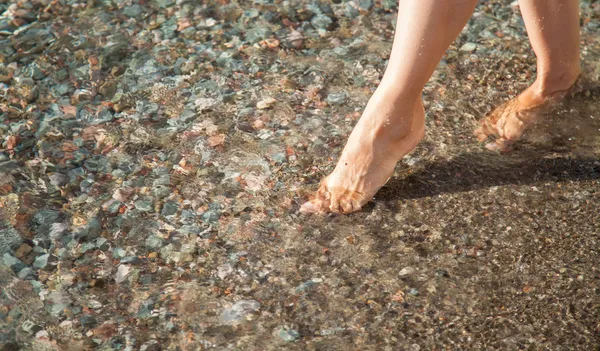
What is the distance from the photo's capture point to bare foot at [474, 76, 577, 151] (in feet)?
8.79

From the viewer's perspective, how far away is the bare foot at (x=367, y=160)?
2350 millimetres

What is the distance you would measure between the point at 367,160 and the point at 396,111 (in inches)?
7.4

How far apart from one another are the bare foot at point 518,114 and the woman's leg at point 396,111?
39cm

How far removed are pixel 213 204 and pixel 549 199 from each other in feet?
3.60

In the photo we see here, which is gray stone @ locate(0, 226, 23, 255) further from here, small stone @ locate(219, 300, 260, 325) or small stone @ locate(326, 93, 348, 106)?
small stone @ locate(326, 93, 348, 106)

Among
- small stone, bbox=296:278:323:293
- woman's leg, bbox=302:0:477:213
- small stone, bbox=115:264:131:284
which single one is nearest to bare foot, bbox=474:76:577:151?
woman's leg, bbox=302:0:477:213

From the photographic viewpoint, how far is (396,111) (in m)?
2.31

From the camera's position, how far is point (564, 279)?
2145mm

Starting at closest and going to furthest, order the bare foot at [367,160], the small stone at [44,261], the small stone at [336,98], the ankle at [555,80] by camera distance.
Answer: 1. the small stone at [44,261]
2. the bare foot at [367,160]
3. the ankle at [555,80]
4. the small stone at [336,98]

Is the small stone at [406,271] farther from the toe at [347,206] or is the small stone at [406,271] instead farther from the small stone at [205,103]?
the small stone at [205,103]

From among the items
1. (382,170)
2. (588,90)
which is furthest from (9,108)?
(588,90)

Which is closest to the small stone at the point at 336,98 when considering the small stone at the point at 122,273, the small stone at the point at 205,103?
the small stone at the point at 205,103

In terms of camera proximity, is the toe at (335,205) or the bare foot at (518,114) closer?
the toe at (335,205)

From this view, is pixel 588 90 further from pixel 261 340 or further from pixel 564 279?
pixel 261 340
